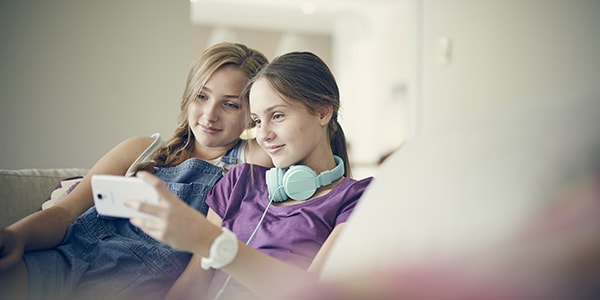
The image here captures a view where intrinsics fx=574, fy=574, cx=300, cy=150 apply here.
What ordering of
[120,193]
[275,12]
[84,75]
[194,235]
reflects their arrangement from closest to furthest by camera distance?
[194,235], [120,193], [84,75], [275,12]

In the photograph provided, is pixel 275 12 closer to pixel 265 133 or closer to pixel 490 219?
pixel 265 133

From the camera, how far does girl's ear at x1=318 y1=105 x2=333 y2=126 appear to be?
138 cm

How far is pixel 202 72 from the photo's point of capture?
1.61 metres

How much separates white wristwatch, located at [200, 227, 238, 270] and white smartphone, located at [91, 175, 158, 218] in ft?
0.38

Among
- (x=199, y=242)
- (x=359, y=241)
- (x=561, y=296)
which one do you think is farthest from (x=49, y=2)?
(x=561, y=296)

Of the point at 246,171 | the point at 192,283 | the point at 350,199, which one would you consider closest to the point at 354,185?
the point at 350,199

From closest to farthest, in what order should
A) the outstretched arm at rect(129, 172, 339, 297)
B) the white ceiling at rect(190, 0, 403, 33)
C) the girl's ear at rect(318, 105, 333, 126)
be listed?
the outstretched arm at rect(129, 172, 339, 297)
the girl's ear at rect(318, 105, 333, 126)
the white ceiling at rect(190, 0, 403, 33)

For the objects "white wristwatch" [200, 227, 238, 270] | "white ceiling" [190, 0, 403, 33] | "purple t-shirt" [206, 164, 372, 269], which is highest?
"white ceiling" [190, 0, 403, 33]

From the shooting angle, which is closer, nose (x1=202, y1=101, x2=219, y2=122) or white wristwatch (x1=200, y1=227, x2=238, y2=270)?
white wristwatch (x1=200, y1=227, x2=238, y2=270)

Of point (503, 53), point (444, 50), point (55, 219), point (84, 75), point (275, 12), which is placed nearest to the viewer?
point (55, 219)

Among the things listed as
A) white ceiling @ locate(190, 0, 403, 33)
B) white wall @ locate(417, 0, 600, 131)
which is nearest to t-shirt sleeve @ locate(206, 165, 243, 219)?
white wall @ locate(417, 0, 600, 131)

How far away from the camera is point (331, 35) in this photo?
8.15 metres

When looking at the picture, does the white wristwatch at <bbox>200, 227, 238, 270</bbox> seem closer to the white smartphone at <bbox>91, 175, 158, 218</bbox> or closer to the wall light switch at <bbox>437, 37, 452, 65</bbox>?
the white smartphone at <bbox>91, 175, 158, 218</bbox>

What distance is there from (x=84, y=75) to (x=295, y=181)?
1.80 metres
